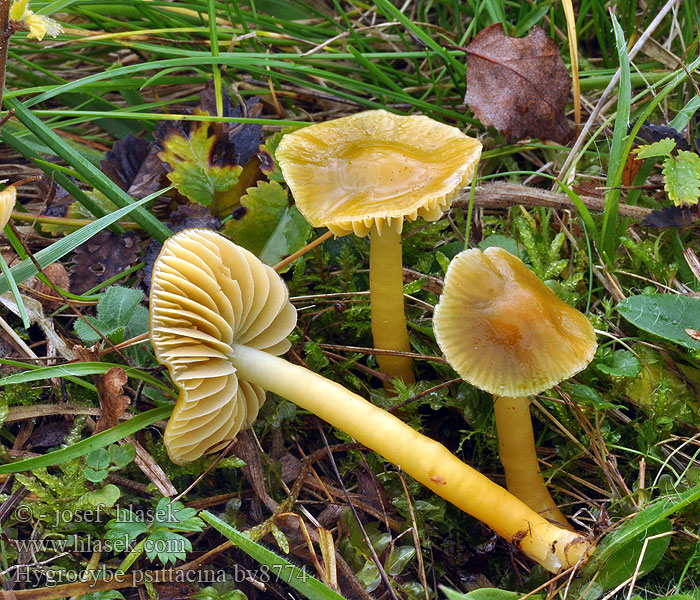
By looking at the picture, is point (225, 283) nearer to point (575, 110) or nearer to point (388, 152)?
point (388, 152)

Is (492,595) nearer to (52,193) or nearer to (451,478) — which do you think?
(451,478)

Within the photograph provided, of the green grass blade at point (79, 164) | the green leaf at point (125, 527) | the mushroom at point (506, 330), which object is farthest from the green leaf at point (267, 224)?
the green leaf at point (125, 527)

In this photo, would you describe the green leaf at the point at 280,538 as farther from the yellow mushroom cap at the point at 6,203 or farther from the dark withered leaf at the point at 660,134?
the dark withered leaf at the point at 660,134

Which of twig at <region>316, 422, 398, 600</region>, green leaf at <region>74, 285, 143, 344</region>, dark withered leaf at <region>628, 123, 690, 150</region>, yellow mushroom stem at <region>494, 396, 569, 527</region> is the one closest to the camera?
twig at <region>316, 422, 398, 600</region>

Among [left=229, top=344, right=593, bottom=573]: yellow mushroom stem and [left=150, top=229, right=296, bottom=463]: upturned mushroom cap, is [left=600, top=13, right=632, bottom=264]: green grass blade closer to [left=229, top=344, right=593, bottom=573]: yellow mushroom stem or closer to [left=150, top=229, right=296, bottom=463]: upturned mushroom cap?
[left=229, top=344, right=593, bottom=573]: yellow mushroom stem

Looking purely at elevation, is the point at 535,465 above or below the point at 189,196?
below

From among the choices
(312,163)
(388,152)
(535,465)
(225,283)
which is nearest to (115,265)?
(225,283)

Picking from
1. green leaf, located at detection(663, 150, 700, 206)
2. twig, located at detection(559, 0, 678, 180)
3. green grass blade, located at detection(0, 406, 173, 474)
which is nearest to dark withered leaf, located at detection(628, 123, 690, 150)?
green leaf, located at detection(663, 150, 700, 206)

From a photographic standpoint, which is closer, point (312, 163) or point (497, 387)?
point (497, 387)
